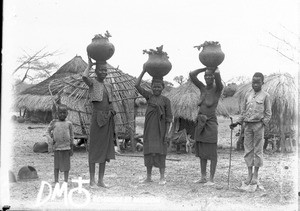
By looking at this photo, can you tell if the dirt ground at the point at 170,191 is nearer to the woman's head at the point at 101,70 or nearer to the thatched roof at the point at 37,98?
the woman's head at the point at 101,70

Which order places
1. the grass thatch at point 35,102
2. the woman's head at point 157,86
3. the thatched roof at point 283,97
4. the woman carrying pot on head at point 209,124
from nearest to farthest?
the woman carrying pot on head at point 209,124 → the woman's head at point 157,86 → the thatched roof at point 283,97 → the grass thatch at point 35,102

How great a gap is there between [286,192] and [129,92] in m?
6.91

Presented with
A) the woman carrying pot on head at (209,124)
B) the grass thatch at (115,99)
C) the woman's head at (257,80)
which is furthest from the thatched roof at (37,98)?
the woman's head at (257,80)

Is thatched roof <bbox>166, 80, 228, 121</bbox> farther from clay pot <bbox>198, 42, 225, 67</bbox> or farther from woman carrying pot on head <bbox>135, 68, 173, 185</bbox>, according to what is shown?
clay pot <bbox>198, 42, 225, 67</bbox>

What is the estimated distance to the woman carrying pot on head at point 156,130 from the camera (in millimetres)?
6777

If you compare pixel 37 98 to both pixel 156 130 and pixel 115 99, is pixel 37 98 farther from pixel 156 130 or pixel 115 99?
pixel 156 130

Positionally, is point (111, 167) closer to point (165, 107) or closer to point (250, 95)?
point (165, 107)

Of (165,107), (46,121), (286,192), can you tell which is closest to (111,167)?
(165,107)

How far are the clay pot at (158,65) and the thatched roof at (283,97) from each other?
23.9ft

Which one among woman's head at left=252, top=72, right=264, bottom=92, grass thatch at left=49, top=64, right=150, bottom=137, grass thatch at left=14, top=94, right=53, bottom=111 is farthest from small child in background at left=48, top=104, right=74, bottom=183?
grass thatch at left=14, top=94, right=53, bottom=111

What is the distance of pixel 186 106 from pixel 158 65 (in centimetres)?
606

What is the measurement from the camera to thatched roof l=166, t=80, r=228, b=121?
12.6 m

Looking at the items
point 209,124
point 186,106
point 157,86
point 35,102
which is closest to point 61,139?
point 157,86

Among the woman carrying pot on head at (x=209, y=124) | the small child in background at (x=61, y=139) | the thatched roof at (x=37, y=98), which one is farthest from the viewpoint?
the thatched roof at (x=37, y=98)
